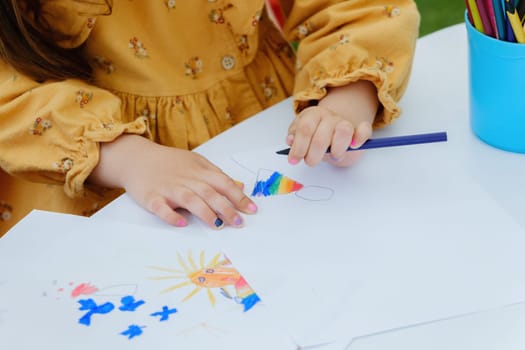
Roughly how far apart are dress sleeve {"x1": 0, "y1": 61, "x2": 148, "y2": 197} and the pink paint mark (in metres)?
0.15

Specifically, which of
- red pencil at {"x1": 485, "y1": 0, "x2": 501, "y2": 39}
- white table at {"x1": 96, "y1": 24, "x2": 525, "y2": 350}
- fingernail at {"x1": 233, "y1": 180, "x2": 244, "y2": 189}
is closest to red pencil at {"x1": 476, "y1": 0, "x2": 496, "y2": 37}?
red pencil at {"x1": 485, "y1": 0, "x2": 501, "y2": 39}

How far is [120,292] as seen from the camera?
522 mm

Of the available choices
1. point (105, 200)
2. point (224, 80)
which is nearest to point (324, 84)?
point (224, 80)

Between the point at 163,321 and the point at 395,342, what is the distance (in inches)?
6.3

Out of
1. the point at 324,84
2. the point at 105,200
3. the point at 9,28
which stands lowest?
the point at 105,200

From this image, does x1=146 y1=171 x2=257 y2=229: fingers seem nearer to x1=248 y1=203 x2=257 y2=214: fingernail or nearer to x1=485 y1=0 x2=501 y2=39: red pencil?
x1=248 y1=203 x2=257 y2=214: fingernail

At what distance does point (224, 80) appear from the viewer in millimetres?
823

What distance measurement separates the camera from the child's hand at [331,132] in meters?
0.62

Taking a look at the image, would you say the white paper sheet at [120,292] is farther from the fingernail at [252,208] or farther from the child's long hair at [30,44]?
the child's long hair at [30,44]

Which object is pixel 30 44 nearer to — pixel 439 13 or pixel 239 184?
pixel 239 184

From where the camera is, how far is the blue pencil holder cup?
595 millimetres

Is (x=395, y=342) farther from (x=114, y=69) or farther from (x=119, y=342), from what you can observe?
(x=114, y=69)

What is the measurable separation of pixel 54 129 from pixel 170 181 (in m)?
0.14

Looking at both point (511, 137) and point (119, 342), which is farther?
point (511, 137)
